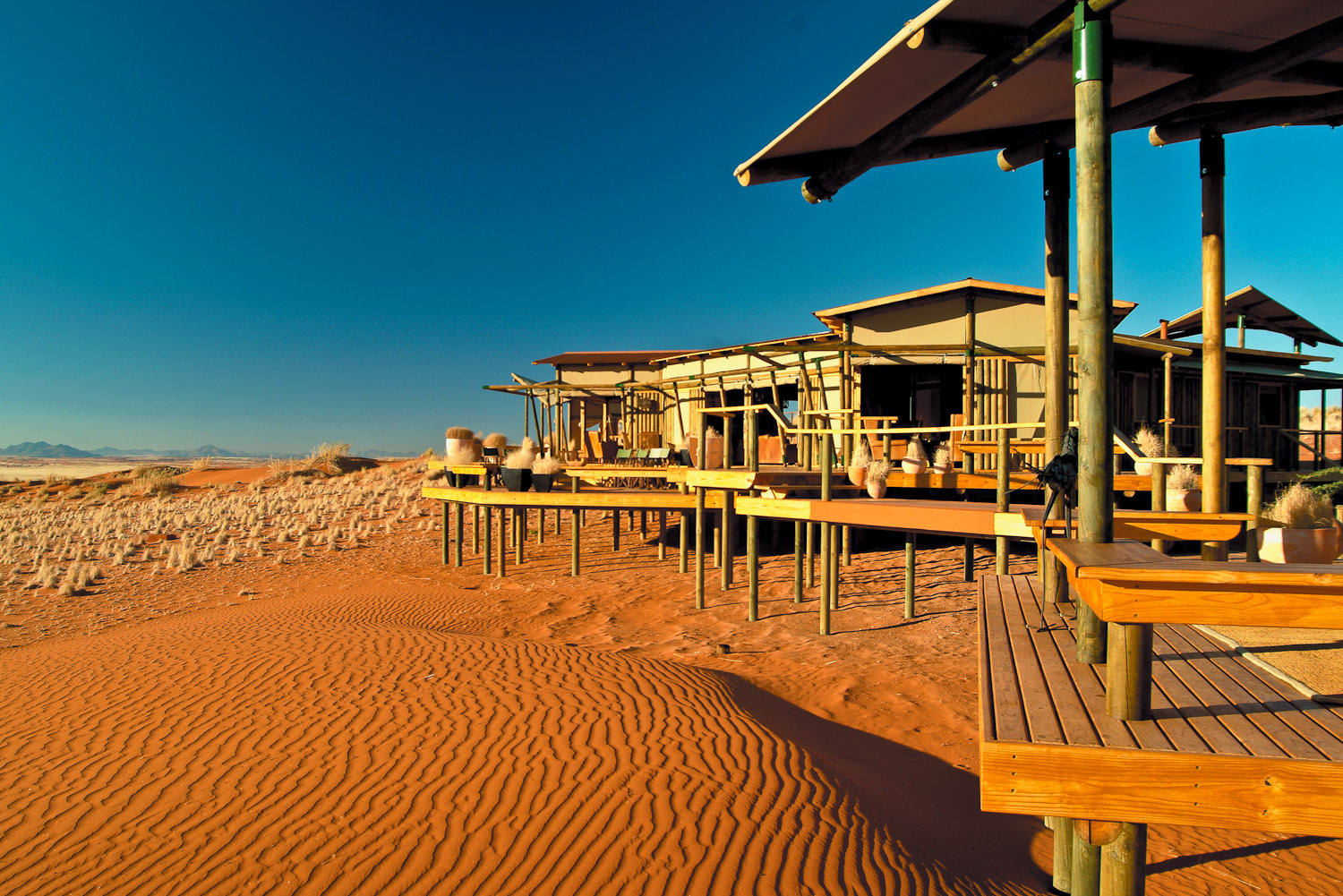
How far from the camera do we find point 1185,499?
634 cm

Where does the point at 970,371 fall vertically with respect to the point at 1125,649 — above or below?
above

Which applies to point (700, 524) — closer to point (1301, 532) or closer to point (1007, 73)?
point (1301, 532)

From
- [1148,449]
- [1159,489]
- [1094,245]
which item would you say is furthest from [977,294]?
[1094,245]

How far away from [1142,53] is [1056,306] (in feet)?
4.76

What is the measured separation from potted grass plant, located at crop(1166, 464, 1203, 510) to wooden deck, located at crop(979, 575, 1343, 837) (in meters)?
3.89

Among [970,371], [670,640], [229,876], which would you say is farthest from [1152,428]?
[229,876]

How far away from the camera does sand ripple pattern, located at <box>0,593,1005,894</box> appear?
13.2ft

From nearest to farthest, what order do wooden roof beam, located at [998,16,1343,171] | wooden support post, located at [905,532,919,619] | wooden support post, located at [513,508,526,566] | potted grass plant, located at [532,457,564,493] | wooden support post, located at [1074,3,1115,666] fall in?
wooden support post, located at [1074,3,1115,666] → wooden roof beam, located at [998,16,1343,171] → wooden support post, located at [905,532,919,619] → potted grass plant, located at [532,457,564,493] → wooden support post, located at [513,508,526,566]

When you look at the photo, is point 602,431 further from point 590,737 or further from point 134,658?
point 590,737

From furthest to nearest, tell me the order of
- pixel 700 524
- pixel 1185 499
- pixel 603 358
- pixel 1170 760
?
pixel 603 358
pixel 700 524
pixel 1185 499
pixel 1170 760

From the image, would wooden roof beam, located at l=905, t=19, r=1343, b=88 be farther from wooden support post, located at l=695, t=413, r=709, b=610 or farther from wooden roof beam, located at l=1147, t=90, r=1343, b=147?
wooden support post, located at l=695, t=413, r=709, b=610

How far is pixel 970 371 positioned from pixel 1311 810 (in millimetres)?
8727

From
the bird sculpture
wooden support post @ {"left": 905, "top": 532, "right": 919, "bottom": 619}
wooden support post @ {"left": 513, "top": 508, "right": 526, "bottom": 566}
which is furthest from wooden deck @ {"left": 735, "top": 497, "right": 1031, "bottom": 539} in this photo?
wooden support post @ {"left": 513, "top": 508, "right": 526, "bottom": 566}

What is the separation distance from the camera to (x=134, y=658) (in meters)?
7.99
